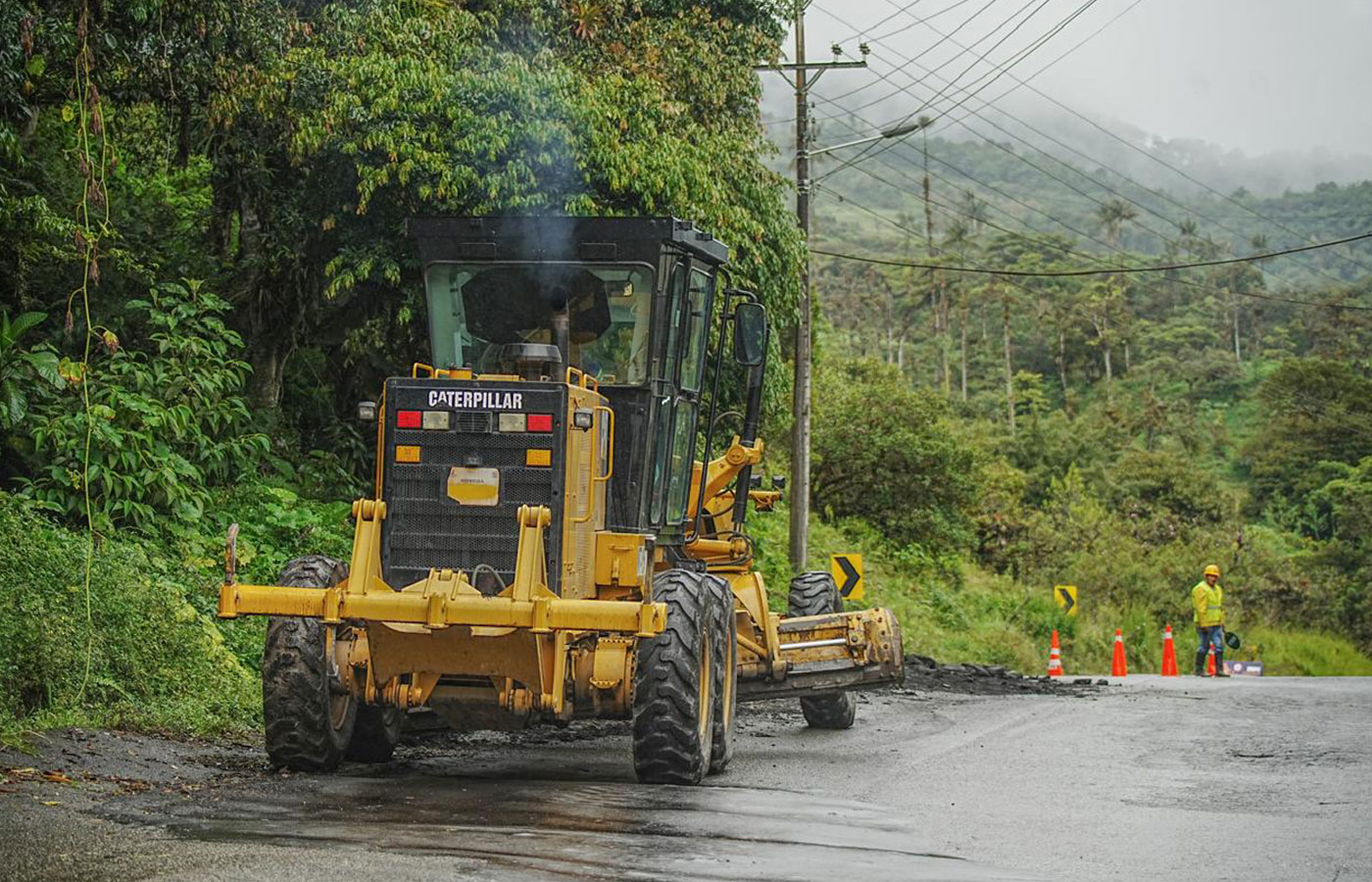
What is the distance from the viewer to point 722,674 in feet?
34.4

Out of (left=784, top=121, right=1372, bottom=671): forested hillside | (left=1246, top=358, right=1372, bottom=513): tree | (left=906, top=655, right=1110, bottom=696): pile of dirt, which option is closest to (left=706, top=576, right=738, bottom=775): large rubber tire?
(left=906, top=655, right=1110, bottom=696): pile of dirt

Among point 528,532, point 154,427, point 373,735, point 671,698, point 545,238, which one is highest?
point 545,238

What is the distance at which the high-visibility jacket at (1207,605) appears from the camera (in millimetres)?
25188

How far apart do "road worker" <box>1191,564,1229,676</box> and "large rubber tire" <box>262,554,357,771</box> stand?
17.9 metres

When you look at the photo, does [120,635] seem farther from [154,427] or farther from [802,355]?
[802,355]

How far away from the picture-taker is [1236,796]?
1042cm

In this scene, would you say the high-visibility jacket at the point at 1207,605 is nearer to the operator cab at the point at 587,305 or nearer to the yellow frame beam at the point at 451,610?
the operator cab at the point at 587,305

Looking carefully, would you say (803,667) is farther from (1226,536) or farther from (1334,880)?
(1226,536)

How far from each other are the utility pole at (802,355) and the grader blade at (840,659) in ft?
42.2

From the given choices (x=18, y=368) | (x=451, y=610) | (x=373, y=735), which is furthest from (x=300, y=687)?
(x=18, y=368)

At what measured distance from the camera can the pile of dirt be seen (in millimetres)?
20266

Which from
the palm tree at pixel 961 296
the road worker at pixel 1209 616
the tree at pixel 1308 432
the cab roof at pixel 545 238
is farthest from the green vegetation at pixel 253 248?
the palm tree at pixel 961 296

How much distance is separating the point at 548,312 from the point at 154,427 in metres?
6.56

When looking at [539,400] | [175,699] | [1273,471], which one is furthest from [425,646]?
[1273,471]
